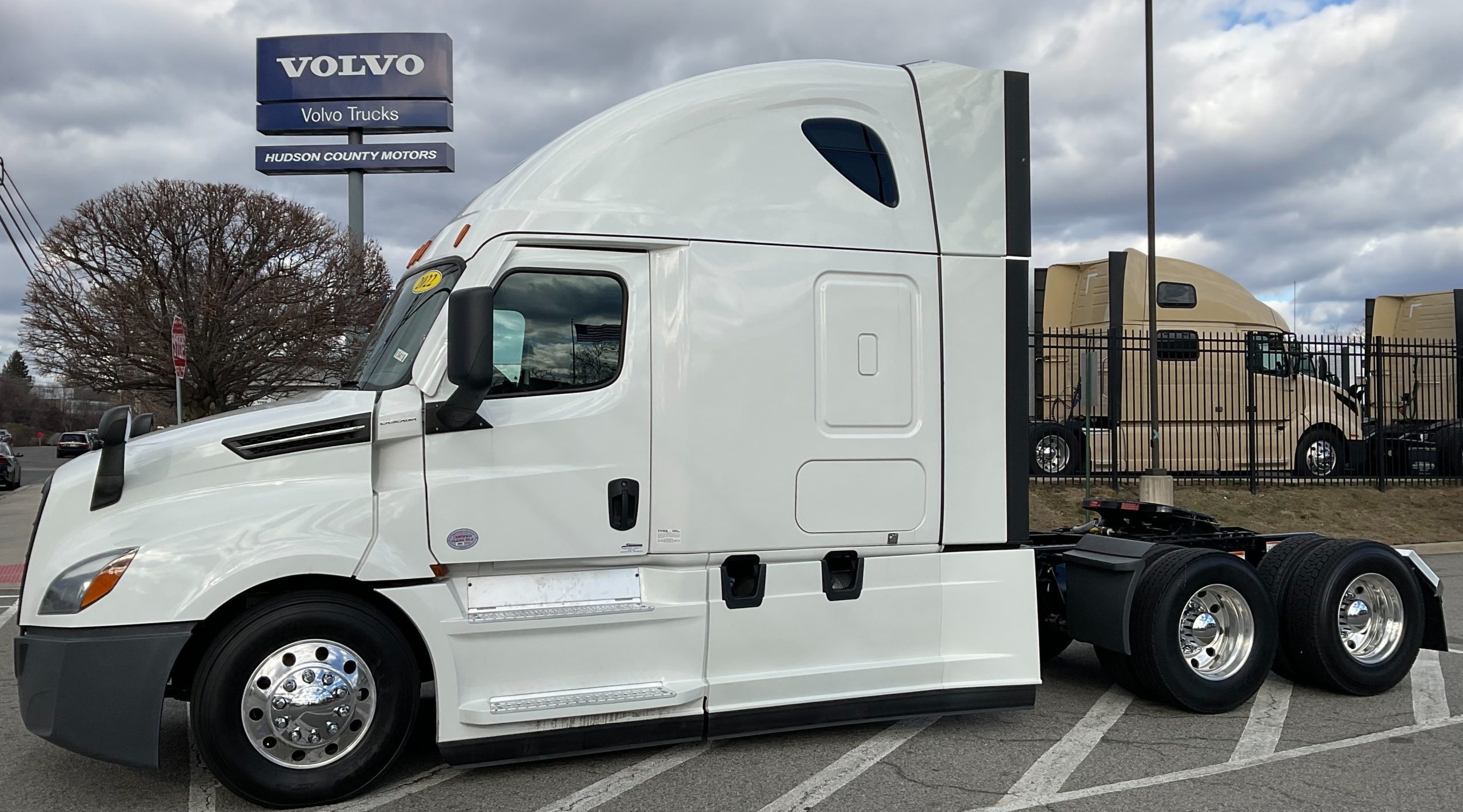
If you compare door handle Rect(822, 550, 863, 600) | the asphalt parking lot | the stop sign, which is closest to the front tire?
the asphalt parking lot

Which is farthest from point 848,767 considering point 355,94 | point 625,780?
point 355,94

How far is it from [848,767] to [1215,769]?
1.70m

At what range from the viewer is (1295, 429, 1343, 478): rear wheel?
1806 cm

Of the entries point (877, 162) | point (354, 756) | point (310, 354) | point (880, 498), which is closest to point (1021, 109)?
point (877, 162)

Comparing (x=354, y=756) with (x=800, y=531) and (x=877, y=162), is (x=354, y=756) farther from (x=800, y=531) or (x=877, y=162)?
(x=877, y=162)

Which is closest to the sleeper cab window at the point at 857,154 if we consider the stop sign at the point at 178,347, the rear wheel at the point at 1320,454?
the stop sign at the point at 178,347

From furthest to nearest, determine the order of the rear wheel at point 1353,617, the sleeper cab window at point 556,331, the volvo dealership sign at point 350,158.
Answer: the volvo dealership sign at point 350,158
the rear wheel at point 1353,617
the sleeper cab window at point 556,331

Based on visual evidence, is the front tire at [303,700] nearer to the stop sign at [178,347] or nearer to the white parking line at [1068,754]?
the white parking line at [1068,754]

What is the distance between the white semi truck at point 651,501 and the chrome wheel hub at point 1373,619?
0.27 m

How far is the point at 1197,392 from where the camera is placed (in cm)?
1819

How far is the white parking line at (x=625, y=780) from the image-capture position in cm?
449

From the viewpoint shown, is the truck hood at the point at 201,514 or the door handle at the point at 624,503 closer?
the truck hood at the point at 201,514

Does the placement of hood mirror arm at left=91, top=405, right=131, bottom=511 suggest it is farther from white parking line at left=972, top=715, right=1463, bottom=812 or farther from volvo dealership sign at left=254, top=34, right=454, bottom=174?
volvo dealership sign at left=254, top=34, right=454, bottom=174

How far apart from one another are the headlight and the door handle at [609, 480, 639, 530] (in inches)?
76.3
